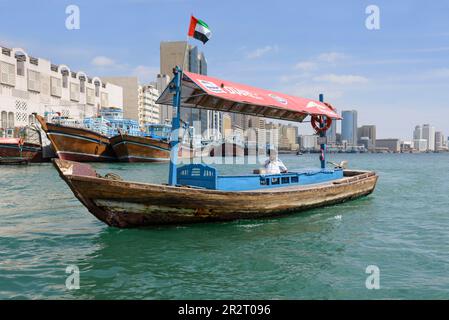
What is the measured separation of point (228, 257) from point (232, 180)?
3.23 meters

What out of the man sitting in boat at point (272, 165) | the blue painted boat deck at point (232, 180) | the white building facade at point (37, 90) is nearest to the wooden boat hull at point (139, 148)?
the white building facade at point (37, 90)

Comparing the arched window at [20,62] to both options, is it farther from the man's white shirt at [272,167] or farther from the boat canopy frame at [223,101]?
the man's white shirt at [272,167]

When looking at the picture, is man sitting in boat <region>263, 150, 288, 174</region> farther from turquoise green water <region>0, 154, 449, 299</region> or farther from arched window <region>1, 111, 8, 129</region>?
arched window <region>1, 111, 8, 129</region>

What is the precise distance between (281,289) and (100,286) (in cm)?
292

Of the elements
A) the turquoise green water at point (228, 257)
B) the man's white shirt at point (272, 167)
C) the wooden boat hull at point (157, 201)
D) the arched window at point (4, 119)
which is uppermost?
the arched window at point (4, 119)

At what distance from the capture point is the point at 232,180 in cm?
1050

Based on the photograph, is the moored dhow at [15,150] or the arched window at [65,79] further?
the arched window at [65,79]

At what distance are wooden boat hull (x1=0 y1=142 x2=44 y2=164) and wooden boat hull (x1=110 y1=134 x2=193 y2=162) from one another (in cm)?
769

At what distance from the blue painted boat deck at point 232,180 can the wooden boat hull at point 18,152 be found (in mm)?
29356

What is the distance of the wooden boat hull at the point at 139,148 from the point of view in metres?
37.3

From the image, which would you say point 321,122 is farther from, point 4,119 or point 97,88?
point 97,88

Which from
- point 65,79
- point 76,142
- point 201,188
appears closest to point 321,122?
point 201,188

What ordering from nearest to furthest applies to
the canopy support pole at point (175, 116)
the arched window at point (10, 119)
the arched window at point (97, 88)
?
the canopy support pole at point (175, 116) → the arched window at point (10, 119) → the arched window at point (97, 88)

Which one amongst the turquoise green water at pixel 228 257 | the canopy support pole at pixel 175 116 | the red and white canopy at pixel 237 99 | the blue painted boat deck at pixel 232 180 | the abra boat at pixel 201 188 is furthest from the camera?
the blue painted boat deck at pixel 232 180
